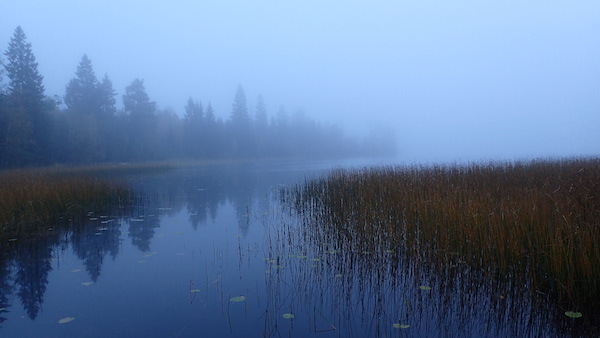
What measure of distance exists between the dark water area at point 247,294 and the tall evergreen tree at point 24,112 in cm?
2572

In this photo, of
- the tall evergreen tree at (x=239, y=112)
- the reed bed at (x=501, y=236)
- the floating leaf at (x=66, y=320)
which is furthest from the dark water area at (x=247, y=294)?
the tall evergreen tree at (x=239, y=112)

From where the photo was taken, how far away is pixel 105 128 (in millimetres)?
40594

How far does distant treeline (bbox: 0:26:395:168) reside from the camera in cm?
2947

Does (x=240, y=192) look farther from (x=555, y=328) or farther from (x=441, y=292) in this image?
(x=555, y=328)

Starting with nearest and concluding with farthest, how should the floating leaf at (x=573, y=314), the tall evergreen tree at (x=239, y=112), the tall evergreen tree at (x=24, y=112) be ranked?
the floating leaf at (x=573, y=314) < the tall evergreen tree at (x=24, y=112) < the tall evergreen tree at (x=239, y=112)

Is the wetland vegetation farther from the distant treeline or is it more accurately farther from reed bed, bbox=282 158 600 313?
the distant treeline

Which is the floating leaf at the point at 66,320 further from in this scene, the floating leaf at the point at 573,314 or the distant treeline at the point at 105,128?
the distant treeline at the point at 105,128

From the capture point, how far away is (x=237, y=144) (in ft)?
192

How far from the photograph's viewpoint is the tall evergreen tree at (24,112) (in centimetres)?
2800

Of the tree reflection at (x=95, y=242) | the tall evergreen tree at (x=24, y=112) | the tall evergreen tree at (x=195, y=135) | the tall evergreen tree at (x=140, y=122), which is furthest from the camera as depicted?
the tall evergreen tree at (x=195, y=135)

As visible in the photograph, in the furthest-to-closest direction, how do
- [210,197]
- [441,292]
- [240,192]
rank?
1. [240,192]
2. [210,197]
3. [441,292]

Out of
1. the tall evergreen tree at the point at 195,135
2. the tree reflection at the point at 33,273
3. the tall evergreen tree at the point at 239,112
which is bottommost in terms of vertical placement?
the tree reflection at the point at 33,273

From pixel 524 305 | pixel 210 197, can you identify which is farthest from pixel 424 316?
pixel 210 197

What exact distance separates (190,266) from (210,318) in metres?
2.27
